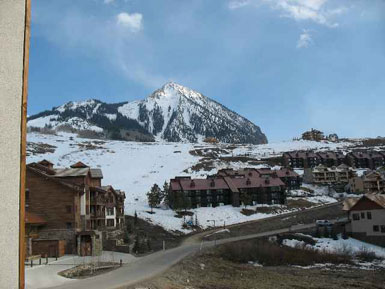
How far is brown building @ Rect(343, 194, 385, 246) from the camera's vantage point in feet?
190

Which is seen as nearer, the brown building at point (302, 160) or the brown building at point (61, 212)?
the brown building at point (61, 212)

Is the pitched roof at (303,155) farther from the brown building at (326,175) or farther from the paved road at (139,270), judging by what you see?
the paved road at (139,270)

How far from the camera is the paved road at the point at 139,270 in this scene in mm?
27281

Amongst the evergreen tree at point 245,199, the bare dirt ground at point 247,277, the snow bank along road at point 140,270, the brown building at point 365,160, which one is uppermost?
the brown building at point 365,160

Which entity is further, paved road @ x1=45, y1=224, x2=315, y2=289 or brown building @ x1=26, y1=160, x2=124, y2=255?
brown building @ x1=26, y1=160, x2=124, y2=255

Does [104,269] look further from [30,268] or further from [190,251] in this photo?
[190,251]

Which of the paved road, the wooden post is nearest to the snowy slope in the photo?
the paved road

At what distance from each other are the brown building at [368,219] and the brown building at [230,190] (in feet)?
101

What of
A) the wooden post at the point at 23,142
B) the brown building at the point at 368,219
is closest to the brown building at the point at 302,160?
the brown building at the point at 368,219

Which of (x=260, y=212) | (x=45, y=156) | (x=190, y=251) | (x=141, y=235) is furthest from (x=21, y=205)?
(x=45, y=156)

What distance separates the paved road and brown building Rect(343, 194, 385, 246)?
25699 millimetres

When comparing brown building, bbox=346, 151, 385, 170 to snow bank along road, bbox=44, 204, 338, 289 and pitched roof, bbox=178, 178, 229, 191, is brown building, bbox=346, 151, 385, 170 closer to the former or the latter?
pitched roof, bbox=178, 178, 229, 191

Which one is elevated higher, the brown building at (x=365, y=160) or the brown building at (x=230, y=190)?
the brown building at (x=365, y=160)

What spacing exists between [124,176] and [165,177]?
1603cm
